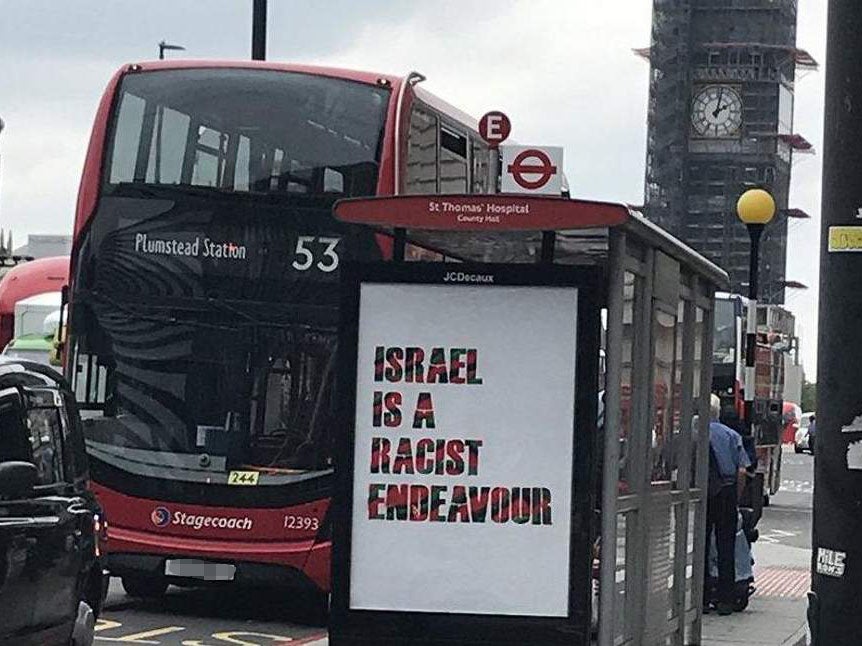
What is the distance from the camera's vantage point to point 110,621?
14.7m

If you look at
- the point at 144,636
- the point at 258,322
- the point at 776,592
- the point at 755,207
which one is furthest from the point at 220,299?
the point at 755,207

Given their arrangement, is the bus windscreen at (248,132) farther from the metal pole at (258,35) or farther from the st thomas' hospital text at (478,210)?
the metal pole at (258,35)

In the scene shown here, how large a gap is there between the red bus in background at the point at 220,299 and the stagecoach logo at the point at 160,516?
0.01 meters

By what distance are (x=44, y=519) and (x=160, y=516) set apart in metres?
5.13

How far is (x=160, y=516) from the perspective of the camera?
1486cm

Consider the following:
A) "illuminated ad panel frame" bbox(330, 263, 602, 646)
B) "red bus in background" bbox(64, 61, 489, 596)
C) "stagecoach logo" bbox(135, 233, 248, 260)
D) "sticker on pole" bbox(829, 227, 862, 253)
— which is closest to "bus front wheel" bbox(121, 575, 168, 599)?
"red bus in background" bbox(64, 61, 489, 596)

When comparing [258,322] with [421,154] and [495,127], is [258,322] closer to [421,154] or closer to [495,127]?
[421,154]

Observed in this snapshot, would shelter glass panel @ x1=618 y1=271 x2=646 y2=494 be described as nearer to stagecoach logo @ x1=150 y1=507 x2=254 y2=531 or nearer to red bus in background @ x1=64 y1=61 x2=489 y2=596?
red bus in background @ x1=64 y1=61 x2=489 y2=596

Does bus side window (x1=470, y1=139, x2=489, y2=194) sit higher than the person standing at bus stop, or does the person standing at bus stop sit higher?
bus side window (x1=470, y1=139, x2=489, y2=194)

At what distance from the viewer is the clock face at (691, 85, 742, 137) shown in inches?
4547

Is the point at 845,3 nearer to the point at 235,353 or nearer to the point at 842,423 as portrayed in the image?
the point at 842,423

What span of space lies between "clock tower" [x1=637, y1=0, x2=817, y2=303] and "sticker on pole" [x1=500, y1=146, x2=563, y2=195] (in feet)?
318

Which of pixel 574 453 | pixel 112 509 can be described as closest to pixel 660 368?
pixel 574 453

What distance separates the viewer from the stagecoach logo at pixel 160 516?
48.7 feet
